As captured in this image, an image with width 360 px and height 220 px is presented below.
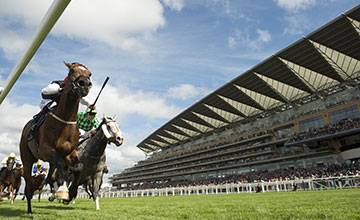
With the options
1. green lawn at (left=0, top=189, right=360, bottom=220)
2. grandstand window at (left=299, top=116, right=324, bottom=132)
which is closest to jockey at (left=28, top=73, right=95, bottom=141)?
green lawn at (left=0, top=189, right=360, bottom=220)

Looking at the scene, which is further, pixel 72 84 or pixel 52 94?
pixel 52 94

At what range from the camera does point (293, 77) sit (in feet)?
120

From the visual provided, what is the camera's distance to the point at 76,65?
14.1 feet

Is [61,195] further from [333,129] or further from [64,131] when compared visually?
[333,129]

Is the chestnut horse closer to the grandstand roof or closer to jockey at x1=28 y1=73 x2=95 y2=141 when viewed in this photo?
jockey at x1=28 y1=73 x2=95 y2=141

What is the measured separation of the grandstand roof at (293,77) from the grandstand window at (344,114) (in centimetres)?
428

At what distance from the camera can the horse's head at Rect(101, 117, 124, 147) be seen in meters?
6.20

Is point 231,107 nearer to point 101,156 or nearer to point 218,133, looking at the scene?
point 218,133

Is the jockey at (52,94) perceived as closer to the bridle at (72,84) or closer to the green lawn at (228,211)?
the bridle at (72,84)

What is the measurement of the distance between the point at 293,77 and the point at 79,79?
124 ft

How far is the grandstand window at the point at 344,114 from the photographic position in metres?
32.9

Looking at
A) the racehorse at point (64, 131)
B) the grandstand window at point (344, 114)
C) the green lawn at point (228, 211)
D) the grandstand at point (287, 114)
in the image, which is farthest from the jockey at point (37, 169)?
the grandstand window at point (344, 114)

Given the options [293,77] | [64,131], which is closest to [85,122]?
[64,131]

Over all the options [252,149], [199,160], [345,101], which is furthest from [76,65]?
[199,160]
